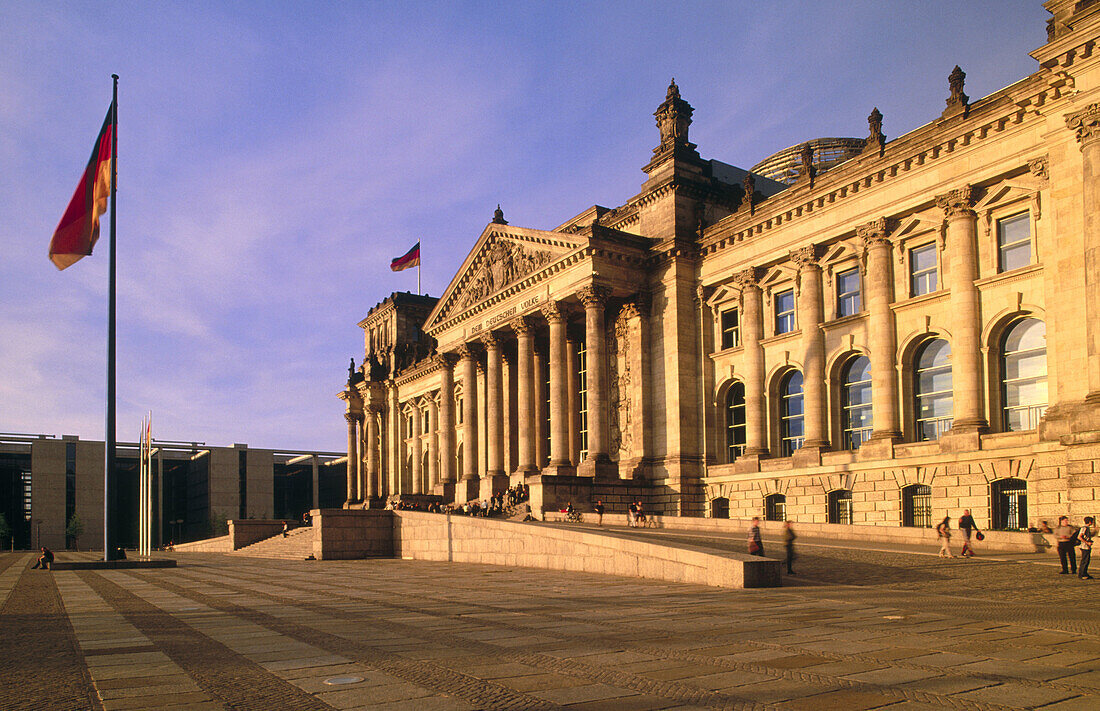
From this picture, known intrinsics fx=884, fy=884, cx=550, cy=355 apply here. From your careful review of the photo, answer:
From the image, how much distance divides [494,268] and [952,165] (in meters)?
30.0

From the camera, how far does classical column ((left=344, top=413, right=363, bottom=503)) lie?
8975cm

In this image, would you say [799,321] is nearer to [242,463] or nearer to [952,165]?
[952,165]

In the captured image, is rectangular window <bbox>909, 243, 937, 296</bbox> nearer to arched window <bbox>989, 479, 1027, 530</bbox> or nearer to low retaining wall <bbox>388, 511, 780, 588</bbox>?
arched window <bbox>989, 479, 1027, 530</bbox>

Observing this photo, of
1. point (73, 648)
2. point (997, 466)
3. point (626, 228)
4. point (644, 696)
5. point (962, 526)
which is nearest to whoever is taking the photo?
point (644, 696)

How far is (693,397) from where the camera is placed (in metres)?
47.9

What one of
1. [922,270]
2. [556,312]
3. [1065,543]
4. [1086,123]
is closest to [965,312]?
[922,270]

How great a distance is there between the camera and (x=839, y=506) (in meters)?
39.0

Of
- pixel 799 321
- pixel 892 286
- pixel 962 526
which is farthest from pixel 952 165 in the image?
pixel 962 526

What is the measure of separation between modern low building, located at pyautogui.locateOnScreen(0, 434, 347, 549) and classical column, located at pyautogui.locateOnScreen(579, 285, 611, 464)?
2781 inches

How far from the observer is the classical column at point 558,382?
50750mm

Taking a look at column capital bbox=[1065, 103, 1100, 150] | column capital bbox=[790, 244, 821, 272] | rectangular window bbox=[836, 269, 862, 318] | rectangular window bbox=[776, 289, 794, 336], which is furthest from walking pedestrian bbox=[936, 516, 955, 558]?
rectangular window bbox=[776, 289, 794, 336]

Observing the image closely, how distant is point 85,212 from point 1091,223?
115 feet

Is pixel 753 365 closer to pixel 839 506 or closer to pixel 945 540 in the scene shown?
pixel 839 506

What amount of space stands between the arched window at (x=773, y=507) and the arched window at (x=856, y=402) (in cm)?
423
